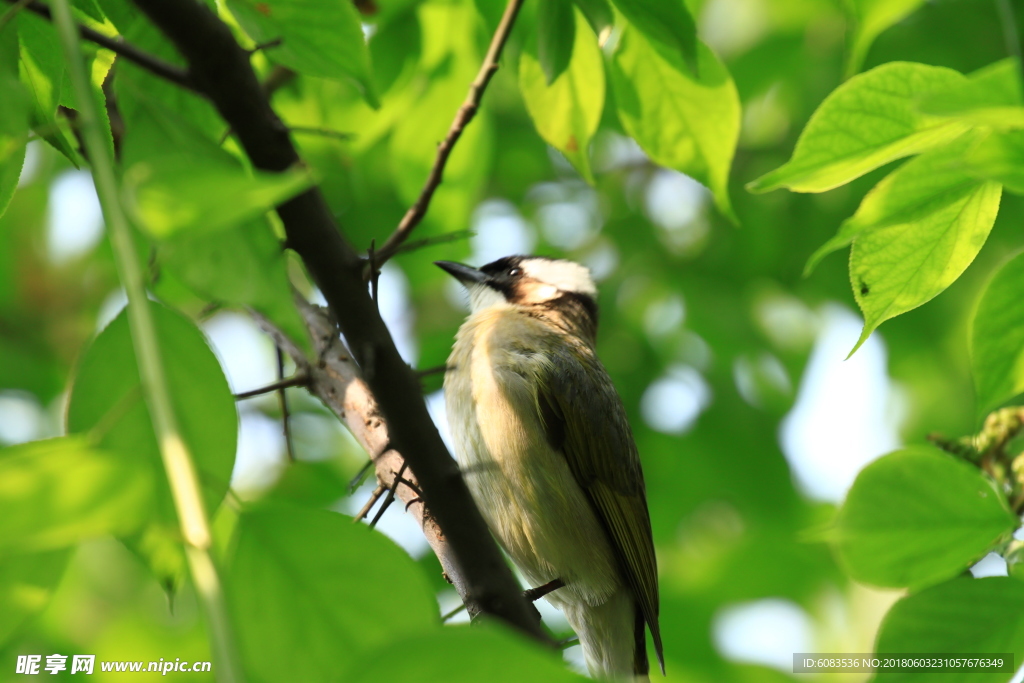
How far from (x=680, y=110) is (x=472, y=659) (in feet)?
5.35

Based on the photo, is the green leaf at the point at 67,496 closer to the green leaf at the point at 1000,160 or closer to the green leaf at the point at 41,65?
the green leaf at the point at 41,65

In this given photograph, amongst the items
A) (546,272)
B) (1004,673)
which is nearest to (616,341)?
(546,272)

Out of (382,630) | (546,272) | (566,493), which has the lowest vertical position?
(382,630)

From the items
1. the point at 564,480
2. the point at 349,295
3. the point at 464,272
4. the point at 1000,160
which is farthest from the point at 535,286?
the point at 1000,160

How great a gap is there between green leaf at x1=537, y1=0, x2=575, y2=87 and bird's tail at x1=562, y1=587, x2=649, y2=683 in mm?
2460

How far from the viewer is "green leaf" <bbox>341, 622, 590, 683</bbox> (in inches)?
33.9

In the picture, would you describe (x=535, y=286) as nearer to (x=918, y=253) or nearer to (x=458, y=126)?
(x=458, y=126)

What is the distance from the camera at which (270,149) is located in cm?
146

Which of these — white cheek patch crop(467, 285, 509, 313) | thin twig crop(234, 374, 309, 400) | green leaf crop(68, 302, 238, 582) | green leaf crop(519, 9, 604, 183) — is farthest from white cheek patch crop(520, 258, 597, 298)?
green leaf crop(68, 302, 238, 582)

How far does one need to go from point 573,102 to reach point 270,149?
990mm

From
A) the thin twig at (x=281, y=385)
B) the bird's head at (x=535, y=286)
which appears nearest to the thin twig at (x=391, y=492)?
the thin twig at (x=281, y=385)

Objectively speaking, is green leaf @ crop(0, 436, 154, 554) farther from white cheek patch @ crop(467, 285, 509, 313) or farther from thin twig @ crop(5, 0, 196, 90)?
white cheek patch @ crop(467, 285, 509, 313)

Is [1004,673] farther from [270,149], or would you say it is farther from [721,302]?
[721,302]

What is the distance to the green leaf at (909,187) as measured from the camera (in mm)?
1311
